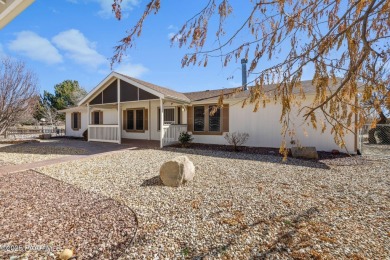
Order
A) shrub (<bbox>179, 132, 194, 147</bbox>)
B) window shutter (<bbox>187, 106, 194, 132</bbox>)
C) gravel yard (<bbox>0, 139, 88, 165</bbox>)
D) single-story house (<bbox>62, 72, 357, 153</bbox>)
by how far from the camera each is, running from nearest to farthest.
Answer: gravel yard (<bbox>0, 139, 88, 165</bbox>) → single-story house (<bbox>62, 72, 357, 153</bbox>) → shrub (<bbox>179, 132, 194, 147</bbox>) → window shutter (<bbox>187, 106, 194, 132</bbox>)

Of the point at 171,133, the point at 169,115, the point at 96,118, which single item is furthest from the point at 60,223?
the point at 96,118

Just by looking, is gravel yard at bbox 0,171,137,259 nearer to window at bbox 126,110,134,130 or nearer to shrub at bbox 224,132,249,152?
shrub at bbox 224,132,249,152

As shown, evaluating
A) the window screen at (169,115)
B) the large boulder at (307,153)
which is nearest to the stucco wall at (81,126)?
the window screen at (169,115)

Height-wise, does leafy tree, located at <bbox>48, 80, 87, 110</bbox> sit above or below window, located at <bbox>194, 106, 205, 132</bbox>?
above

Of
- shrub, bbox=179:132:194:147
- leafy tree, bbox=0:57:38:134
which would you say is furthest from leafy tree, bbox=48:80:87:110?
shrub, bbox=179:132:194:147

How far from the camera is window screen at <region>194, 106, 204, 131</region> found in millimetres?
12672

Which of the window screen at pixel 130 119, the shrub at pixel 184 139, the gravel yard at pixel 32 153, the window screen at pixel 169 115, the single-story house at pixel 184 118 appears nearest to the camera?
the gravel yard at pixel 32 153

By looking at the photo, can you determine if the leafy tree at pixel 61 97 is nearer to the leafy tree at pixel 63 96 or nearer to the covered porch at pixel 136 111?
the leafy tree at pixel 63 96

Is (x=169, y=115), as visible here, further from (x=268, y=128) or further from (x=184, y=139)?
(x=268, y=128)

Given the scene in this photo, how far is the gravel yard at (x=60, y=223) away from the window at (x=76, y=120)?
1564 centimetres

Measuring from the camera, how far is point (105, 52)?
238cm

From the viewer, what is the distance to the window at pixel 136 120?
14.7 meters

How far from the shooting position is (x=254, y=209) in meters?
3.54

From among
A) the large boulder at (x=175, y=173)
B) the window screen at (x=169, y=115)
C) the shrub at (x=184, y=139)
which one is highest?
the window screen at (x=169, y=115)
